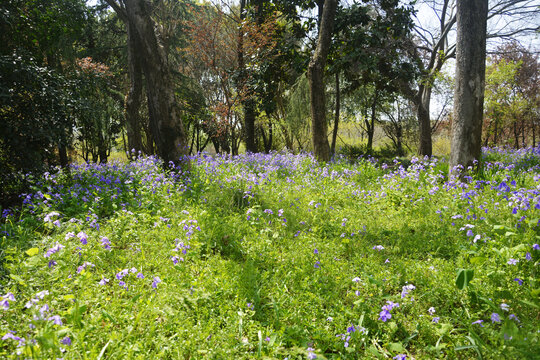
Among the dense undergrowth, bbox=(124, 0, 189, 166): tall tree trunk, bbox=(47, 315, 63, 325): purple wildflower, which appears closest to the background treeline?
bbox=(124, 0, 189, 166): tall tree trunk

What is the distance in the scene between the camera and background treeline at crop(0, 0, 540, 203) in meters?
6.06

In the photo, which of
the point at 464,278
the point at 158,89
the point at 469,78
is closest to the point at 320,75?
the point at 469,78

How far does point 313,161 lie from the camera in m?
8.18

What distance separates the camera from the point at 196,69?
60.8ft

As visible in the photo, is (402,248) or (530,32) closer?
(402,248)

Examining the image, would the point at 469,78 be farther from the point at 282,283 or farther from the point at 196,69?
the point at 196,69

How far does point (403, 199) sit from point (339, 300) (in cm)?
292

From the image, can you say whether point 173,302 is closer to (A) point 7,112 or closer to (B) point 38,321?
(B) point 38,321

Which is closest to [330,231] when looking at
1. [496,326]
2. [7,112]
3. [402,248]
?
[402,248]

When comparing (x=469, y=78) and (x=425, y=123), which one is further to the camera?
(x=425, y=123)

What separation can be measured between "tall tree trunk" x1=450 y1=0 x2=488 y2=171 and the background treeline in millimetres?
5417

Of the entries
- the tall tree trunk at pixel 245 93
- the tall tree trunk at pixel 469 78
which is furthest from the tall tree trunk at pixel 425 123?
the tall tree trunk at pixel 469 78

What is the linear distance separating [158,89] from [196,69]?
12.9m

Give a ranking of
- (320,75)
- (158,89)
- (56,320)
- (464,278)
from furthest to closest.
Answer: (320,75), (158,89), (464,278), (56,320)
